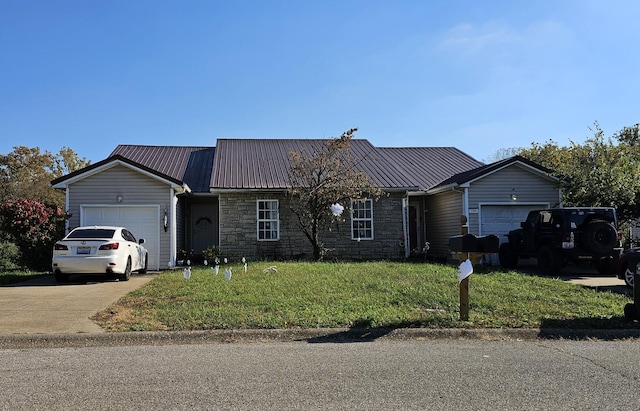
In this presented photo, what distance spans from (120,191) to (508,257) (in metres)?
13.4

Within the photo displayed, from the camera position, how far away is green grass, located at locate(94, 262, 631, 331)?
8023 millimetres

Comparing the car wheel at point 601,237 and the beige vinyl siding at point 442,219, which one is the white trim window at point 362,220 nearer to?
the beige vinyl siding at point 442,219

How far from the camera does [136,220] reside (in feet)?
56.5

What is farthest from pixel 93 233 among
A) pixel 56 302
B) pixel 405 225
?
pixel 405 225

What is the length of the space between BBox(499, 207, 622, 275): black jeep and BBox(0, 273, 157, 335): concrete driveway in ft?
37.6

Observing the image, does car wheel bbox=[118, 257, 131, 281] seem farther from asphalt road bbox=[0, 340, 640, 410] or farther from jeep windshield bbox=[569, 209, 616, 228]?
jeep windshield bbox=[569, 209, 616, 228]

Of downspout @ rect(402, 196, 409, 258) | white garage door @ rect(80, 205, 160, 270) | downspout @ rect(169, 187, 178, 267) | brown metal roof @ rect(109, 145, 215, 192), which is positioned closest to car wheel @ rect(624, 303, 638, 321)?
downspout @ rect(402, 196, 409, 258)

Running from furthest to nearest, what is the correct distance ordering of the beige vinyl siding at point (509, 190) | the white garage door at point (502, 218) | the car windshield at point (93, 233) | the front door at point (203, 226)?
the front door at point (203, 226), the white garage door at point (502, 218), the beige vinyl siding at point (509, 190), the car windshield at point (93, 233)

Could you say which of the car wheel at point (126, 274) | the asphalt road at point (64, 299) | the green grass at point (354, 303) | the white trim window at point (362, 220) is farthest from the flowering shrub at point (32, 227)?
the white trim window at point (362, 220)

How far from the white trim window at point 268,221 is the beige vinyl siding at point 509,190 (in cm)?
712

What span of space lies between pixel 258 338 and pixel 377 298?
3151 mm

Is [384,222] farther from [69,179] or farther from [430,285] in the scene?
[69,179]

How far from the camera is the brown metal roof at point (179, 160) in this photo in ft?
70.2

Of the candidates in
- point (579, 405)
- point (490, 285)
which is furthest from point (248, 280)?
point (579, 405)
